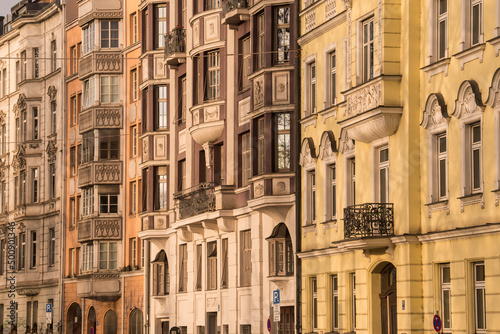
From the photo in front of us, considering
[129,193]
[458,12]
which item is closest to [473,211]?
[458,12]

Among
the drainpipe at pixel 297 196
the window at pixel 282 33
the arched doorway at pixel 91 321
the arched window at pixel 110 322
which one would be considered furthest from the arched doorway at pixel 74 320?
the window at pixel 282 33

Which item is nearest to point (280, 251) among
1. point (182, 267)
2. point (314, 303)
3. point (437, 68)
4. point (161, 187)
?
point (314, 303)

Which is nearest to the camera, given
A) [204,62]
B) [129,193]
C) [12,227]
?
[204,62]

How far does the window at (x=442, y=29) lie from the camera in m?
33.1

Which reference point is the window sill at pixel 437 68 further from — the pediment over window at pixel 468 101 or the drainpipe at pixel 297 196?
the drainpipe at pixel 297 196

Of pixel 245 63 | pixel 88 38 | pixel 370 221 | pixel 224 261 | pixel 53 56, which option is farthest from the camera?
pixel 53 56

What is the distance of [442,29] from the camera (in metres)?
33.3

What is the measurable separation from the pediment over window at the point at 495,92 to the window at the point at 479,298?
3775mm

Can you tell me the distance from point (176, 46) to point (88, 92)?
15255 millimetres

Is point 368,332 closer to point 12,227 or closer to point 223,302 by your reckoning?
point 223,302

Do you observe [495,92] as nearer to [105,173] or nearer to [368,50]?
[368,50]

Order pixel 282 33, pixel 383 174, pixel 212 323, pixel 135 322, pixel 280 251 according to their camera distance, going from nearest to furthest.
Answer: pixel 383 174, pixel 282 33, pixel 280 251, pixel 212 323, pixel 135 322

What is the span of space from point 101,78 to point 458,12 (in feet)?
120

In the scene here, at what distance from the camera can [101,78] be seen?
6650cm
